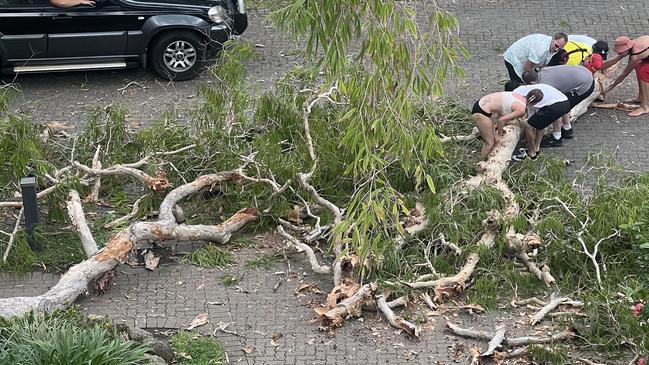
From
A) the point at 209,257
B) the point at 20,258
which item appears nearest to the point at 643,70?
the point at 209,257

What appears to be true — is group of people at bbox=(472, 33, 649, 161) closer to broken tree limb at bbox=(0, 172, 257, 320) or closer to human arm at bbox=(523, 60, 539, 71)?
human arm at bbox=(523, 60, 539, 71)

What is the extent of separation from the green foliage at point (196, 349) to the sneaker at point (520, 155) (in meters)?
4.60

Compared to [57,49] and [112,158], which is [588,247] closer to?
[112,158]

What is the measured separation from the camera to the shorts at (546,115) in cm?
1169

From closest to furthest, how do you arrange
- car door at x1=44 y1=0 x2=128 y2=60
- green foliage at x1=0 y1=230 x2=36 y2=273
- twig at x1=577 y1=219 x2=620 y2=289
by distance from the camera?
twig at x1=577 y1=219 x2=620 y2=289 → green foliage at x1=0 y1=230 x2=36 y2=273 → car door at x1=44 y1=0 x2=128 y2=60

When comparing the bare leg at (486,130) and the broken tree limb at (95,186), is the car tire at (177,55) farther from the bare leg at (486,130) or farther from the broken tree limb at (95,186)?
the bare leg at (486,130)

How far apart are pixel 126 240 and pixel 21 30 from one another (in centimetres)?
506

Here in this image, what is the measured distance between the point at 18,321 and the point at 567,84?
23.2 feet

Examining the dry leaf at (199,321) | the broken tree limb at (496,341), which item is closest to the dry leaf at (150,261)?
the dry leaf at (199,321)

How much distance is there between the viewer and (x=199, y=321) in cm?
899

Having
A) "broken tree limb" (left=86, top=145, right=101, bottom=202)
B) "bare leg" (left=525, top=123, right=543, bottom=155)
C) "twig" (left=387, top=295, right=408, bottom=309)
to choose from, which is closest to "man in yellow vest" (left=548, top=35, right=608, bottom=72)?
"bare leg" (left=525, top=123, right=543, bottom=155)

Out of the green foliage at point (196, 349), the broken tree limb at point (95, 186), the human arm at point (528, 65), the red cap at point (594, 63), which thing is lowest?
the green foliage at point (196, 349)

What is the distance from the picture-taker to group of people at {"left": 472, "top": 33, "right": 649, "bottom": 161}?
38.1ft

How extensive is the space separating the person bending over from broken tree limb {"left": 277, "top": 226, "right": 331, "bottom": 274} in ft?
8.67
